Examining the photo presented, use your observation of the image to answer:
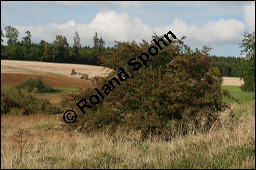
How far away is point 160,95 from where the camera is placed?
9.70 meters

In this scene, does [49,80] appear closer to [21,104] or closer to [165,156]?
[21,104]

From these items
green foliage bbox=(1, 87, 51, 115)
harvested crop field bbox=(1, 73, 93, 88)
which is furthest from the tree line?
green foliage bbox=(1, 87, 51, 115)

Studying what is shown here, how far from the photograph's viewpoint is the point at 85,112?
1109 cm

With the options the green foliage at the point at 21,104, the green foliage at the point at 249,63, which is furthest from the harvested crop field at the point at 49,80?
the green foliage at the point at 249,63

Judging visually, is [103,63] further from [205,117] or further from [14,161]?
[14,161]

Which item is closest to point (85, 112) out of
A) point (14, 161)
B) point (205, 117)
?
point (205, 117)

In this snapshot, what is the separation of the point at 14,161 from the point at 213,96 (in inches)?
259

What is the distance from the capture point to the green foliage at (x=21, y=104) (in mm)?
20672

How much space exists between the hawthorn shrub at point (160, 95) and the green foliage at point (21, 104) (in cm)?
1053

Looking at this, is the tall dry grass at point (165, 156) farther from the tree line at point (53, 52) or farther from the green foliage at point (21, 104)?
the tree line at point (53, 52)

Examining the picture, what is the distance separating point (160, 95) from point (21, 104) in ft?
46.3

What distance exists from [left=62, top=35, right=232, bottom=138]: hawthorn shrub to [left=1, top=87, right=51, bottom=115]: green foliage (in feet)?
34.5

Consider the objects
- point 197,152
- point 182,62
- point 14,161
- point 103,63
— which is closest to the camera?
point 14,161

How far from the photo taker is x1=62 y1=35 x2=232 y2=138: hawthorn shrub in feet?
31.8
